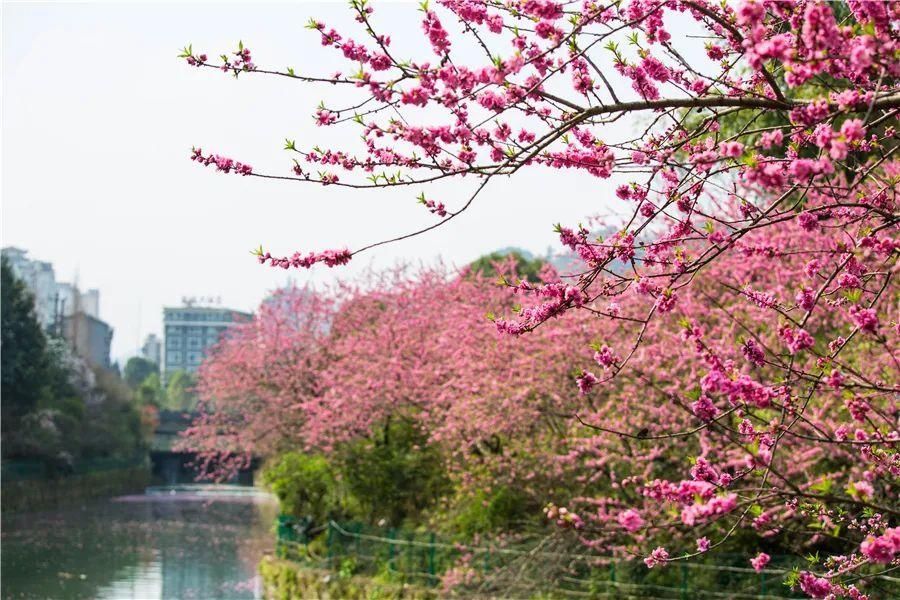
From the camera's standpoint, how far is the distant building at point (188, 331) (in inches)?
6393

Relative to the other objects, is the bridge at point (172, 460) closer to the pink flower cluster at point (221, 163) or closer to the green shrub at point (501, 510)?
the green shrub at point (501, 510)

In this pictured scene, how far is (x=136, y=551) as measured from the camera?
95.7 feet

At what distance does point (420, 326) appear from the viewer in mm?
18766

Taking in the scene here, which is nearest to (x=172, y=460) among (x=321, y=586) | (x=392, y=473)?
(x=321, y=586)

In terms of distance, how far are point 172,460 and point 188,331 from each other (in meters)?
99.6

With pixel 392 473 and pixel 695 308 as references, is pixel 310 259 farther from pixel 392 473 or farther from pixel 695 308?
pixel 392 473

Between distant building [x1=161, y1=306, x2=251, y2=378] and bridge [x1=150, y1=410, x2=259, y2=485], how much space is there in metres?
87.8

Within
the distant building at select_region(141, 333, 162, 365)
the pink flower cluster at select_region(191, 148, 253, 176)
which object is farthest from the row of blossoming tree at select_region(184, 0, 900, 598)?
the distant building at select_region(141, 333, 162, 365)

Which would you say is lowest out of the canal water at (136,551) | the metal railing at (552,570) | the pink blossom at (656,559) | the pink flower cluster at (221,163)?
the canal water at (136,551)

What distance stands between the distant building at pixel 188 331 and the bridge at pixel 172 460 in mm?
87810

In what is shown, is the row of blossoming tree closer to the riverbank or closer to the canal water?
the riverbank

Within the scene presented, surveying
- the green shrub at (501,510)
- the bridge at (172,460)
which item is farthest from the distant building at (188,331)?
the green shrub at (501,510)

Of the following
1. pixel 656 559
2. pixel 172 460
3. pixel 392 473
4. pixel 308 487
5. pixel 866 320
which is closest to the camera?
pixel 866 320

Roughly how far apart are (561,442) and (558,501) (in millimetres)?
877
